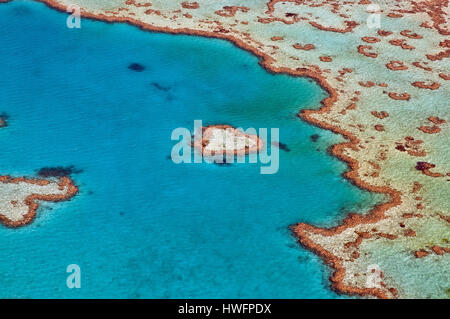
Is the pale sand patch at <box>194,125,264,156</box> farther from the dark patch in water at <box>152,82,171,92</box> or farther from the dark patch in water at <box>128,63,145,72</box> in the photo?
the dark patch in water at <box>128,63,145,72</box>

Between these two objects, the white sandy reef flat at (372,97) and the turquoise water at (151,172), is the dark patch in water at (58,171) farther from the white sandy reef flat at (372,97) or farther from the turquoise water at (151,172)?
the white sandy reef flat at (372,97)

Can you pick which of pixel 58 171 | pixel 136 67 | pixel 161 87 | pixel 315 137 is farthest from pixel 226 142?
pixel 136 67

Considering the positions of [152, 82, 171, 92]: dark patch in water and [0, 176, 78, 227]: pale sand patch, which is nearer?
[0, 176, 78, 227]: pale sand patch

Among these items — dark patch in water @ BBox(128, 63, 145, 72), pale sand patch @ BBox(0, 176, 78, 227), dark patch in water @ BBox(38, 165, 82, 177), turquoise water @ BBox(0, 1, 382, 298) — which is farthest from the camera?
dark patch in water @ BBox(128, 63, 145, 72)

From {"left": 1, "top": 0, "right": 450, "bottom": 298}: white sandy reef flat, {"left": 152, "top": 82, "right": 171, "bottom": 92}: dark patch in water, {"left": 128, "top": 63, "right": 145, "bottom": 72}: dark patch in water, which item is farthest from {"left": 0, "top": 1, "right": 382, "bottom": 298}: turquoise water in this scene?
{"left": 1, "top": 0, "right": 450, "bottom": 298}: white sandy reef flat

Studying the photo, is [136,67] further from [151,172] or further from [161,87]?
[151,172]

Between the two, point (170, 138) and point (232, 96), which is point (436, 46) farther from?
point (170, 138)
